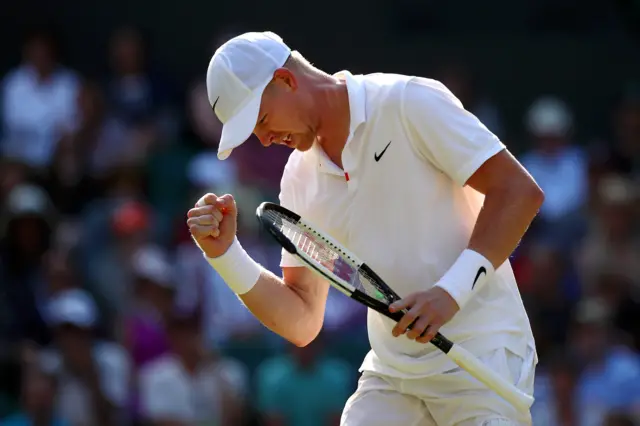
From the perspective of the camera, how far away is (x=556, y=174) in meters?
9.66

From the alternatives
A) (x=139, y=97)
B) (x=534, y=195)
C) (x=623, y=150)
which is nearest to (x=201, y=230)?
(x=534, y=195)

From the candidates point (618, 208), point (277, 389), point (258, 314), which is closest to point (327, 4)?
point (618, 208)

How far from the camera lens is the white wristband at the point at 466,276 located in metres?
4.17

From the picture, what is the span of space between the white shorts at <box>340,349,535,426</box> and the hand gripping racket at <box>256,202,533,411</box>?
0.25ft

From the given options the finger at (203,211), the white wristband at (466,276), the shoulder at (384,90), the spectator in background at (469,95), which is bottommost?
the spectator in background at (469,95)

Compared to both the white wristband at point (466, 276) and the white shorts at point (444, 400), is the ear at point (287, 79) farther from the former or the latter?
the white shorts at point (444, 400)

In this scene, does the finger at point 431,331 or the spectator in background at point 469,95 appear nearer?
the finger at point 431,331

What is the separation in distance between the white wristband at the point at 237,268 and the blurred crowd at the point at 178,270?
3.67 m

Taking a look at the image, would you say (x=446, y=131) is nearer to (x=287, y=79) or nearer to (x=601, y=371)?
(x=287, y=79)

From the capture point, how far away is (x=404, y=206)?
438cm

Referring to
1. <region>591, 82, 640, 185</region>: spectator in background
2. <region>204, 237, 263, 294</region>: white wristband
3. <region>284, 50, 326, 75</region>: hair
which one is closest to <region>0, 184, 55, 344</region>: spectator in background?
<region>591, 82, 640, 185</region>: spectator in background

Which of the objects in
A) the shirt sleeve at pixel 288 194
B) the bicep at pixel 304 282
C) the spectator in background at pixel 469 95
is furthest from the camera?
the spectator in background at pixel 469 95

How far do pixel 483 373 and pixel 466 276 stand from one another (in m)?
0.33

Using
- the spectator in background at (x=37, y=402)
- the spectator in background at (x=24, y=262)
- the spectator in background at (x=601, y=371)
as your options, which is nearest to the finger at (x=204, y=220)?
the spectator in background at (x=37, y=402)
